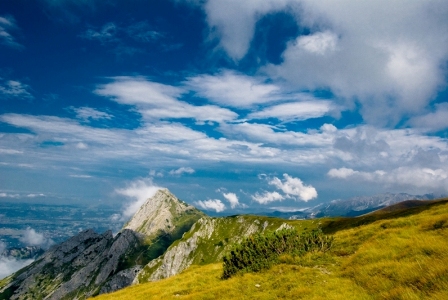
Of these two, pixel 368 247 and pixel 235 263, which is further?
pixel 235 263

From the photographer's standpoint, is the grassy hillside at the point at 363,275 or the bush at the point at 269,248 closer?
the grassy hillside at the point at 363,275

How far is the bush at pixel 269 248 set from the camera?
24.5 meters

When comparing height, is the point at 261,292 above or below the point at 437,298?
below

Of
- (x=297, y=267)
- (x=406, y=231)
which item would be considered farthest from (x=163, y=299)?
(x=406, y=231)

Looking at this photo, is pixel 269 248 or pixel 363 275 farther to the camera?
pixel 269 248

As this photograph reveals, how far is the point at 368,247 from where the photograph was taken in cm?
2175

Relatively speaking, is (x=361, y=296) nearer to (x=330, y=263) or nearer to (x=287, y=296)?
(x=287, y=296)

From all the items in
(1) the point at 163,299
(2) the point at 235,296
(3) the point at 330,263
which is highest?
(3) the point at 330,263

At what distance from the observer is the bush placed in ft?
80.4

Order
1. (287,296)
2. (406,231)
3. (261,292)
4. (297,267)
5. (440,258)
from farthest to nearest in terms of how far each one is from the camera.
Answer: (406,231) → (297,267) → (261,292) → (287,296) → (440,258)

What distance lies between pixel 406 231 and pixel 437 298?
53.1ft

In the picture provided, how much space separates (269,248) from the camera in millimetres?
25953

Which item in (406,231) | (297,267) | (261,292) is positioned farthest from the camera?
(406,231)

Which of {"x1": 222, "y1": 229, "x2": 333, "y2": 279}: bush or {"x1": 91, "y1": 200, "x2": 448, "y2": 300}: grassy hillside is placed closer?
{"x1": 91, "y1": 200, "x2": 448, "y2": 300}: grassy hillside
